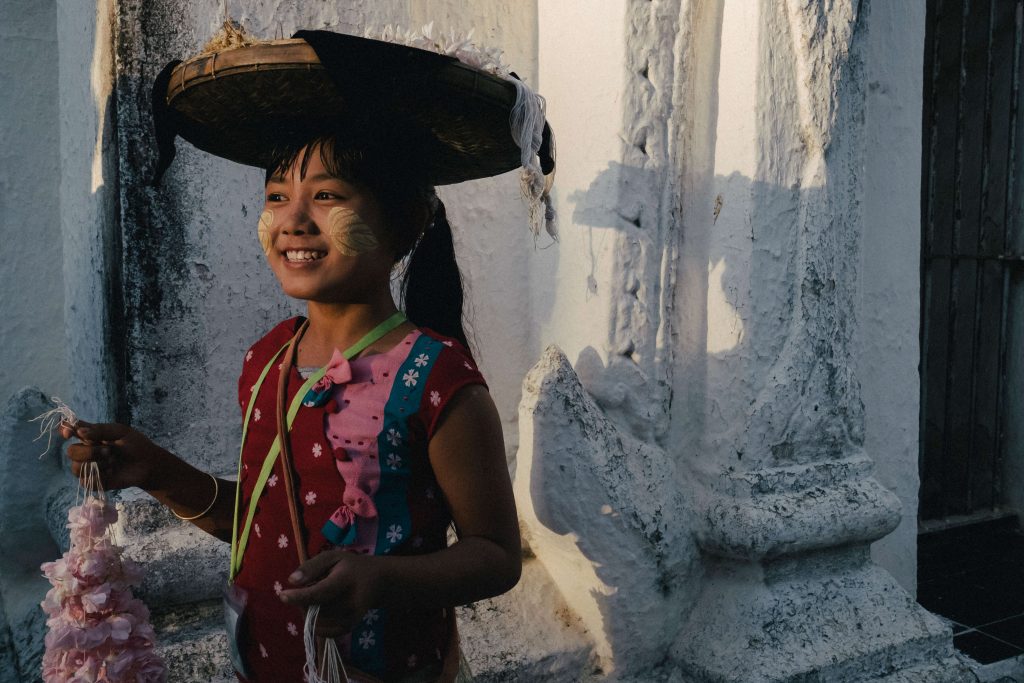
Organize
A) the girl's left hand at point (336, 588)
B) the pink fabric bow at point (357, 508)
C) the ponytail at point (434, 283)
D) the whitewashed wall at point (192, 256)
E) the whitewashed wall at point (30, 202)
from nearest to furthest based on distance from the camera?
the girl's left hand at point (336, 588) → the pink fabric bow at point (357, 508) → the ponytail at point (434, 283) → the whitewashed wall at point (192, 256) → the whitewashed wall at point (30, 202)

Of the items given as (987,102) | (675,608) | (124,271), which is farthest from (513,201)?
(987,102)

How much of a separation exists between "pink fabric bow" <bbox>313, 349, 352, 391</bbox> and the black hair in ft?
0.70

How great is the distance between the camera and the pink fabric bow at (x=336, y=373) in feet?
4.57

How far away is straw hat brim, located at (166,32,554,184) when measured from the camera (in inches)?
49.6

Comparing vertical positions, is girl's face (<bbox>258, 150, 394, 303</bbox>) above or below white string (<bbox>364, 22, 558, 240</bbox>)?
below

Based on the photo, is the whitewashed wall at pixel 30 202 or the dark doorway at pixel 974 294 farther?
the dark doorway at pixel 974 294

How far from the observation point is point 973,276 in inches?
165

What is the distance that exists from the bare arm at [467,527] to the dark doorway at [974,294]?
10.2 ft

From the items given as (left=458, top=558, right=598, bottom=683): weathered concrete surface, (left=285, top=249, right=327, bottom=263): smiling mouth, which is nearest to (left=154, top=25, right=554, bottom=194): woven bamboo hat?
(left=285, top=249, right=327, bottom=263): smiling mouth

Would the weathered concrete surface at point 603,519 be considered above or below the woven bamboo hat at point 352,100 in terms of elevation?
below

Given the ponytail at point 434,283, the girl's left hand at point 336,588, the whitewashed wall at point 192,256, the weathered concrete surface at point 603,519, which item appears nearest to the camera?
the girl's left hand at point 336,588

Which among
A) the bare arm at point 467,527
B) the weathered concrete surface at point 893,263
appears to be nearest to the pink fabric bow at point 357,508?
the bare arm at point 467,527

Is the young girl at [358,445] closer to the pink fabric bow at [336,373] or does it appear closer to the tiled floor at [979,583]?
the pink fabric bow at [336,373]

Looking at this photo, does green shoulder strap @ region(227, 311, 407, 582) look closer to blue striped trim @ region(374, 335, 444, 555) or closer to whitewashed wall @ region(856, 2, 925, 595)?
blue striped trim @ region(374, 335, 444, 555)
